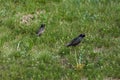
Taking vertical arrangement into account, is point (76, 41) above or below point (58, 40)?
above

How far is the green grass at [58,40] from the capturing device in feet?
34.5

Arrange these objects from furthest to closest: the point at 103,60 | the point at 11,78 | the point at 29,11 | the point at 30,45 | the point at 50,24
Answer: the point at 29,11 → the point at 50,24 → the point at 30,45 → the point at 103,60 → the point at 11,78

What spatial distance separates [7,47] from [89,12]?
3.37 metres

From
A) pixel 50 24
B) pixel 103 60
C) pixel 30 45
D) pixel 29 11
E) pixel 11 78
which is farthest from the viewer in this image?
pixel 29 11

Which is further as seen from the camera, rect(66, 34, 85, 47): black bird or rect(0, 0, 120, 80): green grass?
rect(66, 34, 85, 47): black bird

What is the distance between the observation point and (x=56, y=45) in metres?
11.9

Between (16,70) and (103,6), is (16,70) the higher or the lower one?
the lower one

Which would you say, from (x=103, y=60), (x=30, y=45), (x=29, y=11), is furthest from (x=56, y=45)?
(x=29, y=11)

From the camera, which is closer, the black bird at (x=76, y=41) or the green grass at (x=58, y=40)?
the green grass at (x=58, y=40)

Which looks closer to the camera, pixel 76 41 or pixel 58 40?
pixel 76 41

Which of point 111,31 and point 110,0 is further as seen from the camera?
point 110,0

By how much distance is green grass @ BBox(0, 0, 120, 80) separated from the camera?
414 inches

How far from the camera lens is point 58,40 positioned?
12094 millimetres

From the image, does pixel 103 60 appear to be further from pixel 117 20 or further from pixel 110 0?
pixel 110 0
